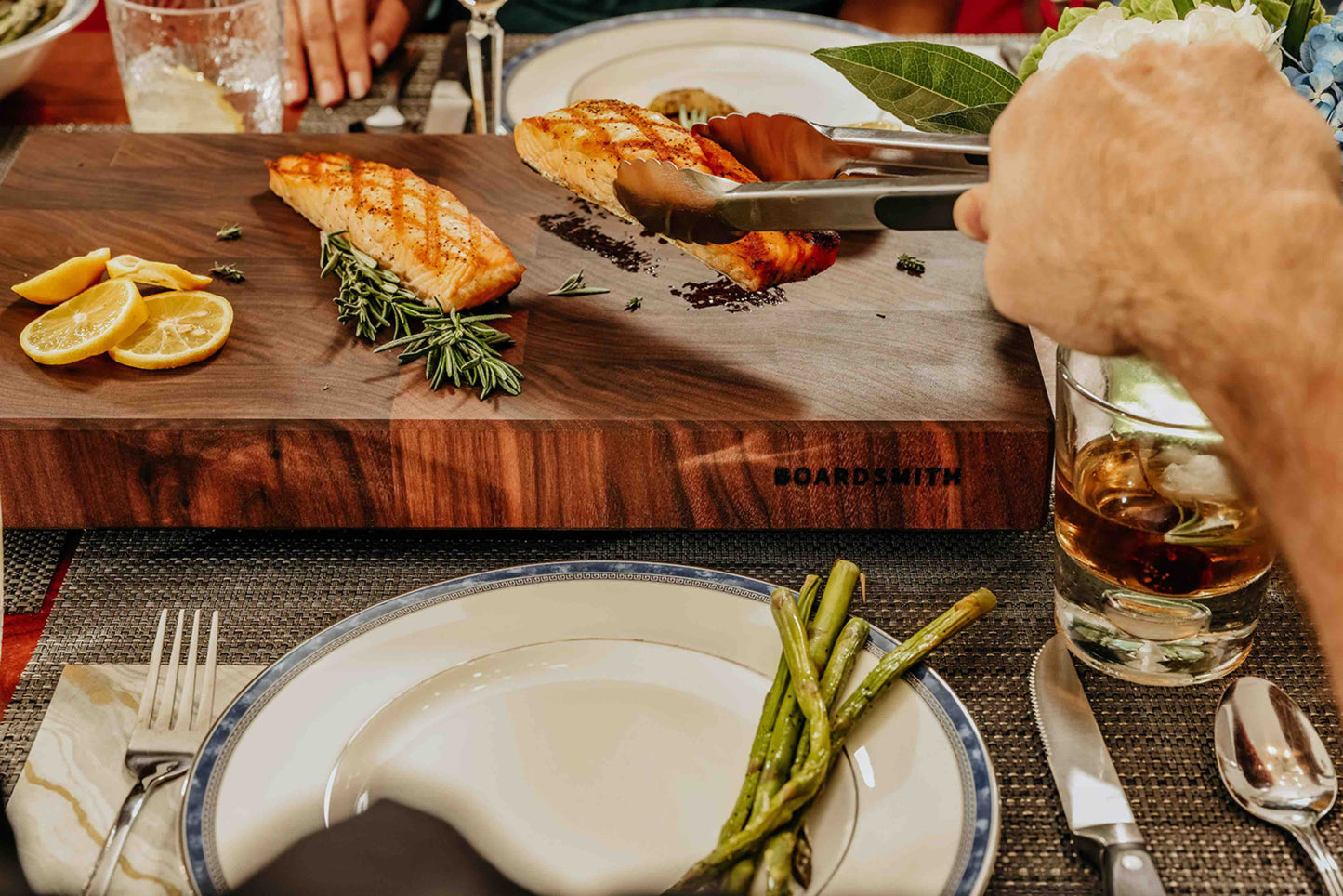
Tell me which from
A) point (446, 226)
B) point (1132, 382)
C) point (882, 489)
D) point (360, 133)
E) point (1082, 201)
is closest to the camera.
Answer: point (1082, 201)

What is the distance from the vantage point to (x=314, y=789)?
37.7 inches

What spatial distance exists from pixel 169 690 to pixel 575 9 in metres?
2.48

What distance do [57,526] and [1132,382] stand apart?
1166 millimetres

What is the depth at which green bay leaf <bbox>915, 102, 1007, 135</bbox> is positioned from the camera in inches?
49.6

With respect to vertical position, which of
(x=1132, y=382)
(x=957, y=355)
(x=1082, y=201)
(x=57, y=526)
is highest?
(x=1082, y=201)

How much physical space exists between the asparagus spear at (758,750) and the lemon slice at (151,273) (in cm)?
91


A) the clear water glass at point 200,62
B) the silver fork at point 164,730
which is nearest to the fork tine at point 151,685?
the silver fork at point 164,730

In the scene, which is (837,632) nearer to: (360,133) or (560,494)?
(560,494)

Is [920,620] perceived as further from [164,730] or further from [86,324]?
[86,324]

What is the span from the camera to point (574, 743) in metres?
1.04

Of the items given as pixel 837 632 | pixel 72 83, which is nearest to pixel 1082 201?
pixel 837 632

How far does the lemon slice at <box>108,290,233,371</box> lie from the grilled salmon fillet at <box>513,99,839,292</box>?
488 mm

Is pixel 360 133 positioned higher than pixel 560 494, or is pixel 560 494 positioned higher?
pixel 360 133

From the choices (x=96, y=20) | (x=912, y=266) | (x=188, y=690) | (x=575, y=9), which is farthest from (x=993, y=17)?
(x=188, y=690)
